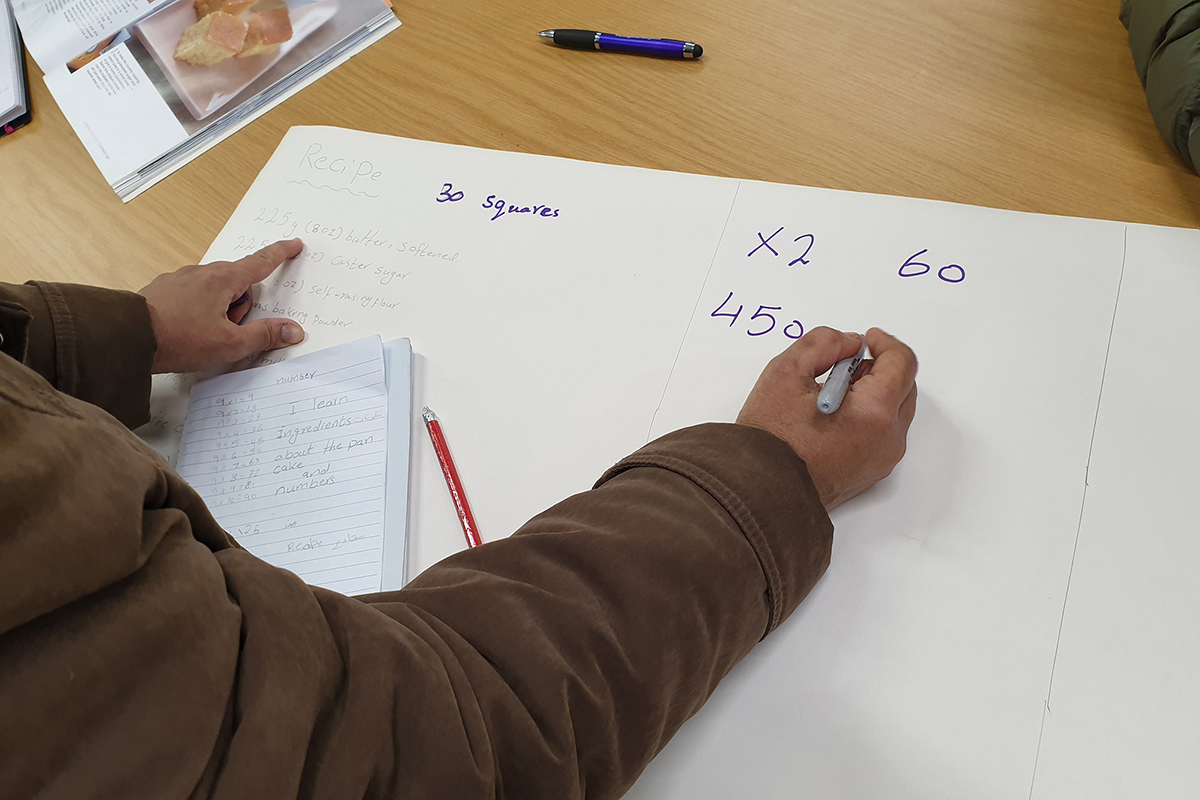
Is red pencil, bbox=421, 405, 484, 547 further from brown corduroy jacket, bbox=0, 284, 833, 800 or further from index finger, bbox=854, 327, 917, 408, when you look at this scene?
index finger, bbox=854, 327, 917, 408

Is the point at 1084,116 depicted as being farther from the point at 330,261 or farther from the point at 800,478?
the point at 330,261

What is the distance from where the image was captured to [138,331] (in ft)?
2.19

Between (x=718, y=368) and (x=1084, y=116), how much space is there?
0.37m

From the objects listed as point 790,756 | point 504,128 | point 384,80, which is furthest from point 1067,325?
point 384,80

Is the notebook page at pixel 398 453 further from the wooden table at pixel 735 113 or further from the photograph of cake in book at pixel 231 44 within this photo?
the photograph of cake in book at pixel 231 44

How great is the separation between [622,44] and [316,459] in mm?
486

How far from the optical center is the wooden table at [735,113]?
667 mm

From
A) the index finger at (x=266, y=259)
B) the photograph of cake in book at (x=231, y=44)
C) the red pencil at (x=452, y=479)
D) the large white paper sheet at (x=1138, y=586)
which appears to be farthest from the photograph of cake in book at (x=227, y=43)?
the large white paper sheet at (x=1138, y=586)

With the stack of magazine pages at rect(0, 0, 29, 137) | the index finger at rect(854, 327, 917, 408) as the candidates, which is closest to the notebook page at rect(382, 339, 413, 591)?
the index finger at rect(854, 327, 917, 408)

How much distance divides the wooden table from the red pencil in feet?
0.96

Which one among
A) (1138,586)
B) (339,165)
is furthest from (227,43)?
(1138,586)

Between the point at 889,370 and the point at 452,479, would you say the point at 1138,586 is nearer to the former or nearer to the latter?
the point at 889,370

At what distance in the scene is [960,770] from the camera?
1.48ft

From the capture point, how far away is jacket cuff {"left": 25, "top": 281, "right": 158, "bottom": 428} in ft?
2.05
